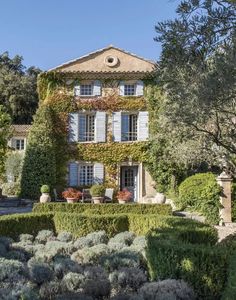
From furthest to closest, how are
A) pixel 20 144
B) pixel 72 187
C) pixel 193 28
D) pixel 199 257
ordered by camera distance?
pixel 20 144 → pixel 72 187 → pixel 199 257 → pixel 193 28

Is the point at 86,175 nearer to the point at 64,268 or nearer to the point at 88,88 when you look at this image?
the point at 88,88

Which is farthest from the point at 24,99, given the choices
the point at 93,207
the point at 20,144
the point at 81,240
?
the point at 81,240

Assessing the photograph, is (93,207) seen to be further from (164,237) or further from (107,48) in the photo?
(107,48)

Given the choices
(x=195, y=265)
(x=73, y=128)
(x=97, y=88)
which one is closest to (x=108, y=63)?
(x=97, y=88)

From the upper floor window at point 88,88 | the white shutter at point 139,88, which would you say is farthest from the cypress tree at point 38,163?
the white shutter at point 139,88

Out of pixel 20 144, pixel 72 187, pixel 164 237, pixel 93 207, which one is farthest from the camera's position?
pixel 20 144

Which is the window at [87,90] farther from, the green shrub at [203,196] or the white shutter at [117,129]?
the green shrub at [203,196]

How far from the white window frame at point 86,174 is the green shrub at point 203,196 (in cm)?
612

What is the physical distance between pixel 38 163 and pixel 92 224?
10.7 meters

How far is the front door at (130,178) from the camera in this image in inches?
944

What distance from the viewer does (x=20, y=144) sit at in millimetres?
33562

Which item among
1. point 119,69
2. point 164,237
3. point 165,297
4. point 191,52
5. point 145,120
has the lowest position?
point 165,297

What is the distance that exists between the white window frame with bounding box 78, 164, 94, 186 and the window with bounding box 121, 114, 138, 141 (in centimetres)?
252

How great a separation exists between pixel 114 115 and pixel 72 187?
4.65m
